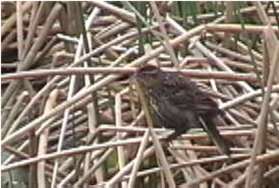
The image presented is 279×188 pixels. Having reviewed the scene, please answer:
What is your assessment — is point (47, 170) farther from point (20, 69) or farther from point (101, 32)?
point (101, 32)

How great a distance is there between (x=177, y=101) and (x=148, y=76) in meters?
0.09

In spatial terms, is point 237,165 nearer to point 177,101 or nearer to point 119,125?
point 177,101

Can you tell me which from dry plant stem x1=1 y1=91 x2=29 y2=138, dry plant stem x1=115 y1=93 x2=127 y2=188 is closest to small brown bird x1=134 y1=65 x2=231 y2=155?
dry plant stem x1=115 y1=93 x2=127 y2=188

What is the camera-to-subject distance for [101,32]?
3121mm

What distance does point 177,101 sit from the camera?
2145 mm

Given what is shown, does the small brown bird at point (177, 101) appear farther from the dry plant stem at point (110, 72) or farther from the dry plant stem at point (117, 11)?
the dry plant stem at point (117, 11)

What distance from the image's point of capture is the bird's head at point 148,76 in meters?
2.10

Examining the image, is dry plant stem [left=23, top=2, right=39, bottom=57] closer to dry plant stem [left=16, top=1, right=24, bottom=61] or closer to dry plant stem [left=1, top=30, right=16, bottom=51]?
dry plant stem [left=16, top=1, right=24, bottom=61]

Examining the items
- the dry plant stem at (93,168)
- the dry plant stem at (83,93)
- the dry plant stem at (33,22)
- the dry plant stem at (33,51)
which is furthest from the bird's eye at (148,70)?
the dry plant stem at (33,51)

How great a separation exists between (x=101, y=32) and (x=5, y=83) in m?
0.33

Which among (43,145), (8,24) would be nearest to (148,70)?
(43,145)

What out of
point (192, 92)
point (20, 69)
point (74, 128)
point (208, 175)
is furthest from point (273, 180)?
point (20, 69)

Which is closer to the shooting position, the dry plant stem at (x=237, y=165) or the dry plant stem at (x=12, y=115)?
the dry plant stem at (x=237, y=165)

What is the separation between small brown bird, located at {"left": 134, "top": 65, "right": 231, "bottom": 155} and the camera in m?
2.11
